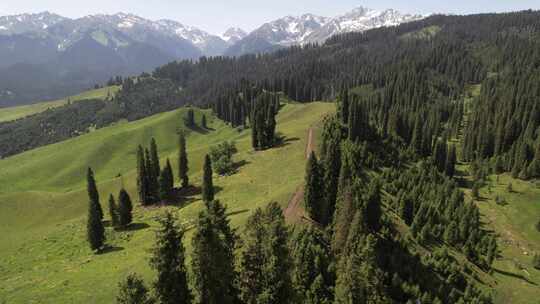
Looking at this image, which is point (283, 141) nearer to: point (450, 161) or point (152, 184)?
point (152, 184)

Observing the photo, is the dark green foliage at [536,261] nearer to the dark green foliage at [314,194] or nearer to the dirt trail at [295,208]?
the dark green foliage at [314,194]

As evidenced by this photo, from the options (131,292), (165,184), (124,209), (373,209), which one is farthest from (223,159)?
(131,292)

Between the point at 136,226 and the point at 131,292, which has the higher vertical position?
the point at 131,292

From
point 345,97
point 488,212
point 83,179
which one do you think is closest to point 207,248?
point 345,97

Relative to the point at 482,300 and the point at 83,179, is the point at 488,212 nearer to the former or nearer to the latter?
the point at 482,300

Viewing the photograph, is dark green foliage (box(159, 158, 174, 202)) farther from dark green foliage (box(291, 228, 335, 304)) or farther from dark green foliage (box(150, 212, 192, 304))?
dark green foliage (box(150, 212, 192, 304))

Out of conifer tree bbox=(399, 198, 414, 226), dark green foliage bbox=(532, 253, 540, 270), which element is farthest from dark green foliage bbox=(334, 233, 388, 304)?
dark green foliage bbox=(532, 253, 540, 270)
